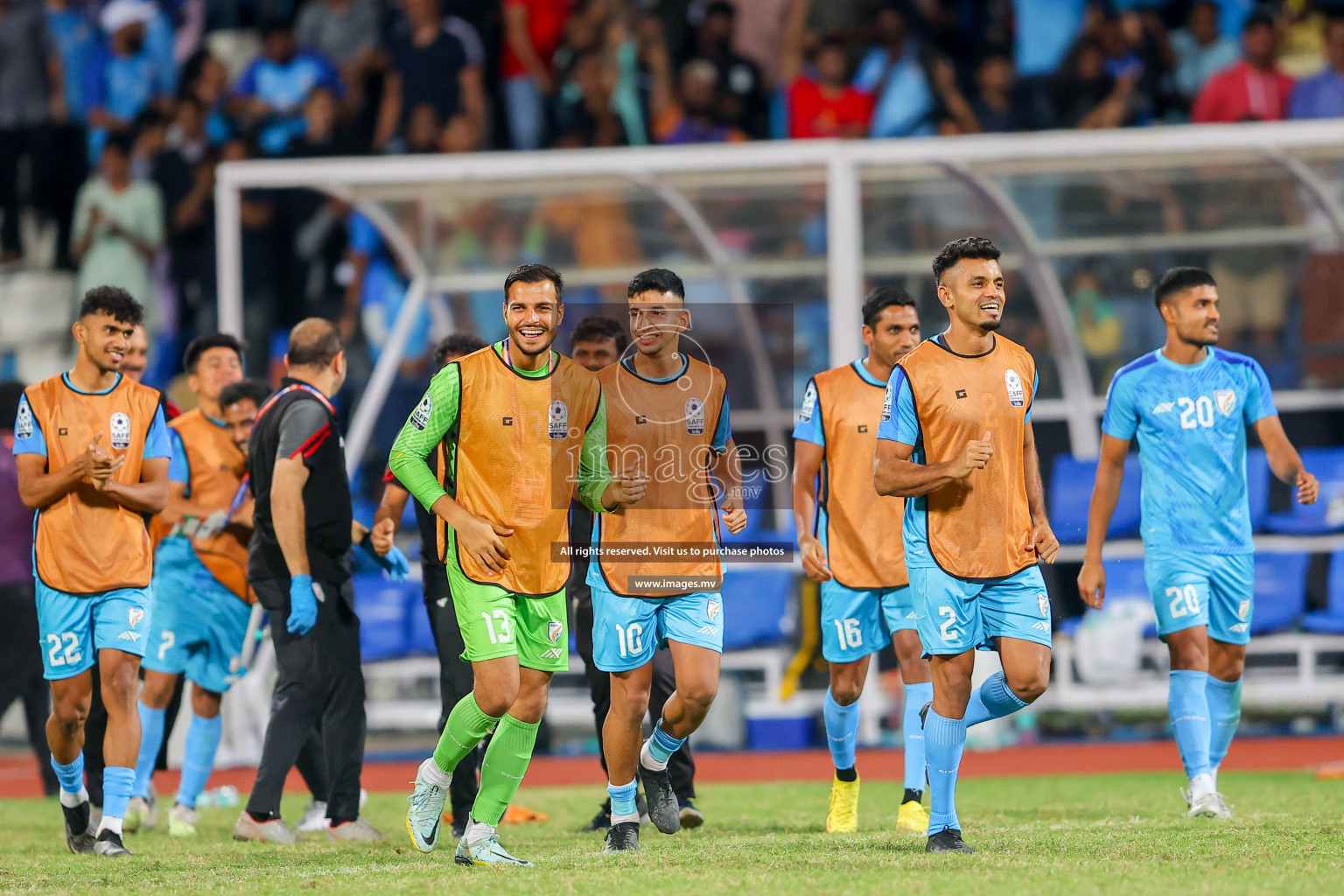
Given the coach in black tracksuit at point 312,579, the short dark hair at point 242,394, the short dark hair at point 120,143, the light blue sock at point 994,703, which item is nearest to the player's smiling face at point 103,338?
the coach in black tracksuit at point 312,579

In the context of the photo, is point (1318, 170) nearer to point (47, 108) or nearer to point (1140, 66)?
point (1140, 66)

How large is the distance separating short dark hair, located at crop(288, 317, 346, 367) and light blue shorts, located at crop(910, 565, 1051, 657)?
3.07 metres

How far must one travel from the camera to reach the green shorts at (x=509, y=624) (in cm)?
615

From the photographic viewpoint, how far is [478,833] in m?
6.21

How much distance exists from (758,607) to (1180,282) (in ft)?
16.0

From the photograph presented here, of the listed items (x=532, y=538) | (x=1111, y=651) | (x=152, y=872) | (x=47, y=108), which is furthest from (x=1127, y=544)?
(x=47, y=108)

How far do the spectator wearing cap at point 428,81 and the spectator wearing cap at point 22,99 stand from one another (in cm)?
344

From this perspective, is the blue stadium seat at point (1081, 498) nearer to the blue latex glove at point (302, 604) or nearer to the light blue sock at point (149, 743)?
the blue latex glove at point (302, 604)

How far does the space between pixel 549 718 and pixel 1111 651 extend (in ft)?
12.8

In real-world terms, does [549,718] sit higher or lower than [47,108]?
lower

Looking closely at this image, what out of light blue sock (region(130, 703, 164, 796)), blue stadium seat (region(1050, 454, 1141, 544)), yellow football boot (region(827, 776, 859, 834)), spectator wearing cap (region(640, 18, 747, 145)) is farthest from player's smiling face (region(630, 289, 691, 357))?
spectator wearing cap (region(640, 18, 747, 145))

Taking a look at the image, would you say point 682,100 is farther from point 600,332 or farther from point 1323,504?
point 600,332

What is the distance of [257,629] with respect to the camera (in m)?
11.2

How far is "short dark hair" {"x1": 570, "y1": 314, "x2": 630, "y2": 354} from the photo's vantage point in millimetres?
7762
